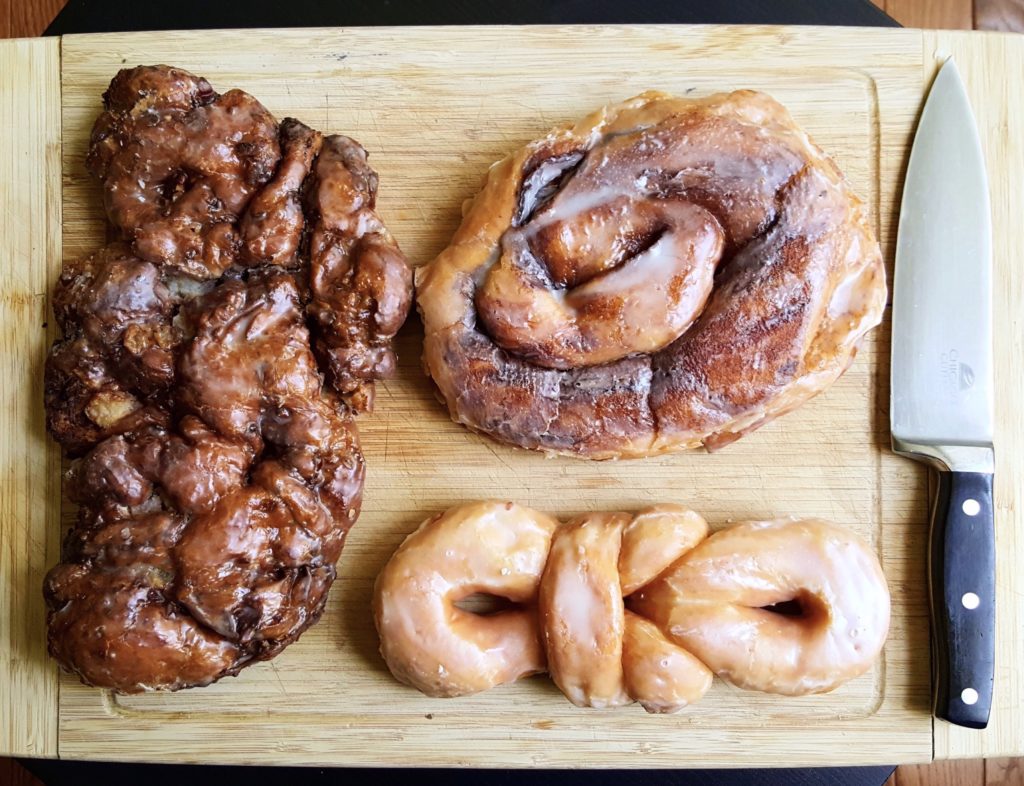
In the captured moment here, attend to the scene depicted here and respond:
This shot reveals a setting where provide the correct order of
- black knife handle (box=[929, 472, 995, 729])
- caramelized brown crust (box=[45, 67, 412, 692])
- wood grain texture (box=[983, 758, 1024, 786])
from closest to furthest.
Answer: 1. caramelized brown crust (box=[45, 67, 412, 692])
2. black knife handle (box=[929, 472, 995, 729])
3. wood grain texture (box=[983, 758, 1024, 786])

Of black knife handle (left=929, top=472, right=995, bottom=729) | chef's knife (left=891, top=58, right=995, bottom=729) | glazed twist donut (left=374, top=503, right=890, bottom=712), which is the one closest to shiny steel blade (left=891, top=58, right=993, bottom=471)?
chef's knife (left=891, top=58, right=995, bottom=729)

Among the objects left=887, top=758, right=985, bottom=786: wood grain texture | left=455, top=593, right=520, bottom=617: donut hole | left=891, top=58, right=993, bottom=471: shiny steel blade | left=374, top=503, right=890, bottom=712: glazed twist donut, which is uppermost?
left=891, top=58, right=993, bottom=471: shiny steel blade

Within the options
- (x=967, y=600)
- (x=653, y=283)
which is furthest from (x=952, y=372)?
(x=653, y=283)

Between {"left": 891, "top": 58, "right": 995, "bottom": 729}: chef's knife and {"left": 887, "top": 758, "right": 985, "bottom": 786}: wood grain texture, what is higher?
{"left": 891, "top": 58, "right": 995, "bottom": 729}: chef's knife

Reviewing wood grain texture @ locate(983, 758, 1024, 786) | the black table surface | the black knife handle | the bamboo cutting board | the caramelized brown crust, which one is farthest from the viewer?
wood grain texture @ locate(983, 758, 1024, 786)

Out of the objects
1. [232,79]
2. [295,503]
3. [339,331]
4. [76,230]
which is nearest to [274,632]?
[295,503]

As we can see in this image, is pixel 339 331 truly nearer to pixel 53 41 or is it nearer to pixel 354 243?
pixel 354 243

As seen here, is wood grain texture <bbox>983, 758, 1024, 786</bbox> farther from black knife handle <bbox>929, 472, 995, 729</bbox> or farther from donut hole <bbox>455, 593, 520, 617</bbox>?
donut hole <bbox>455, 593, 520, 617</bbox>
